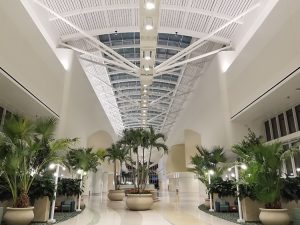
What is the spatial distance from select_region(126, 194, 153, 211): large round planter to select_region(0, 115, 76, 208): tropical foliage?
519 cm

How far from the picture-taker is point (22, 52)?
10.0m

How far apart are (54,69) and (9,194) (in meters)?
7.10

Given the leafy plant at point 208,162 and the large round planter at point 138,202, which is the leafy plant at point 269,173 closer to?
the large round planter at point 138,202

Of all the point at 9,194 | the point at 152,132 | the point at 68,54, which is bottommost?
the point at 9,194

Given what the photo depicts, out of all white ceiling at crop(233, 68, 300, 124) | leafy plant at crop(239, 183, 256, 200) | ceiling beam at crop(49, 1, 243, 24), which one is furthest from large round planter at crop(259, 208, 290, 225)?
ceiling beam at crop(49, 1, 243, 24)

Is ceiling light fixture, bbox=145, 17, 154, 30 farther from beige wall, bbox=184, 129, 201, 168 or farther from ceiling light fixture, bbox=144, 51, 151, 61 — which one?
beige wall, bbox=184, 129, 201, 168

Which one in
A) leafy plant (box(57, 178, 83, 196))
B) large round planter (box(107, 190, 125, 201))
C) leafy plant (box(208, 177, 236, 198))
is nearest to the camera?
leafy plant (box(57, 178, 83, 196))

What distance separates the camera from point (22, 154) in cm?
715

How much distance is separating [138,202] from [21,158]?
6.27 m

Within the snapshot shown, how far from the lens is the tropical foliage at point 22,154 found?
7.13 m

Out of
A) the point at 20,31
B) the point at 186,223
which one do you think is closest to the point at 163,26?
the point at 20,31

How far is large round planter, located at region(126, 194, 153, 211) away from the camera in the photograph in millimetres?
11969

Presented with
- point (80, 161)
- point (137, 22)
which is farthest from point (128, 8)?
point (80, 161)

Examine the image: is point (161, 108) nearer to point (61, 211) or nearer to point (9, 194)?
point (61, 211)
